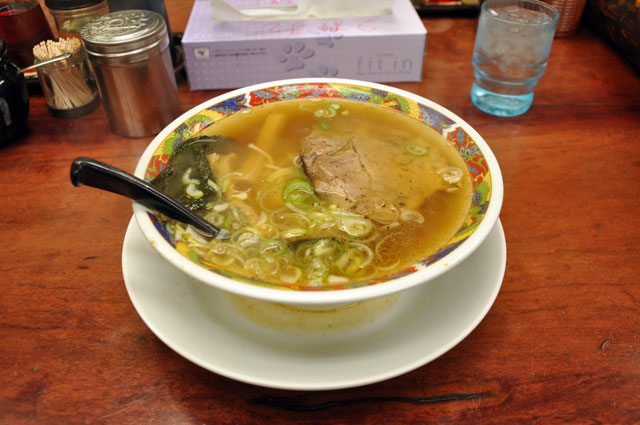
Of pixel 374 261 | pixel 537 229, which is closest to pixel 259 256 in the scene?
pixel 374 261

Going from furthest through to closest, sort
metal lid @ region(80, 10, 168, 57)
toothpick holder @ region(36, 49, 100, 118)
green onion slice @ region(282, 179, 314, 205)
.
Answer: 1. toothpick holder @ region(36, 49, 100, 118)
2. metal lid @ region(80, 10, 168, 57)
3. green onion slice @ region(282, 179, 314, 205)

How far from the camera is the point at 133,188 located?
3.28 ft

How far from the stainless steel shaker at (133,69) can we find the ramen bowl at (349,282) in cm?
47

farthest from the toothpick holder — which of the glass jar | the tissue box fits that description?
the tissue box

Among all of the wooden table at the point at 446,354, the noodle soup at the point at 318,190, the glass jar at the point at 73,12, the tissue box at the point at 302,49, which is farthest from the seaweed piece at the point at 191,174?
the glass jar at the point at 73,12

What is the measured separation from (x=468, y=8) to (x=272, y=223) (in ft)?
6.82

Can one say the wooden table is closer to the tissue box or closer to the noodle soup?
the noodle soup

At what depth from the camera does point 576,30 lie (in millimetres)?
2533

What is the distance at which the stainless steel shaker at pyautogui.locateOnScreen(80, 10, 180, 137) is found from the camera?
5.43 ft

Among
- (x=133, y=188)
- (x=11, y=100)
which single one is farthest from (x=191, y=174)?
(x=11, y=100)

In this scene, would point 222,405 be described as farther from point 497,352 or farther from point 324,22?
point 324,22

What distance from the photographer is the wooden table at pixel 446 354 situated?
100 cm

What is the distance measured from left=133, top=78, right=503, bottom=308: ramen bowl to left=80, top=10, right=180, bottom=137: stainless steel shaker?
0.47m

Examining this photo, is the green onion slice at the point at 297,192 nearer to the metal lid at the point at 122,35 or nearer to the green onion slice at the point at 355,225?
the green onion slice at the point at 355,225
